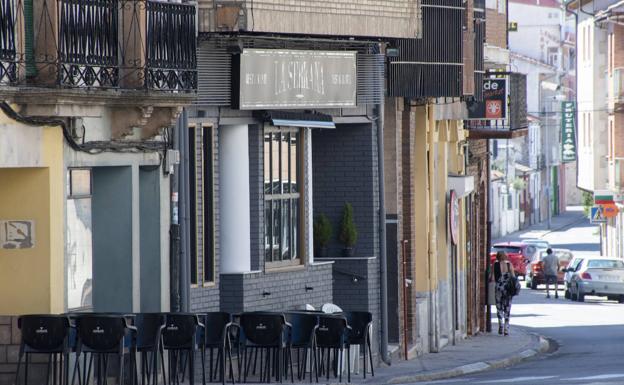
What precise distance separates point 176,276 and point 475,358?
946cm

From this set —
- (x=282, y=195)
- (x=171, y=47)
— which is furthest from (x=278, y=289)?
(x=171, y=47)

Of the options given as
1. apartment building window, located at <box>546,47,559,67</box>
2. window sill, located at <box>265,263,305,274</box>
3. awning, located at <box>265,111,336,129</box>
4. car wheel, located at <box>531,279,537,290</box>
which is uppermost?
apartment building window, located at <box>546,47,559,67</box>

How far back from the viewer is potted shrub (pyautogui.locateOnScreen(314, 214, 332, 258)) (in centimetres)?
2611

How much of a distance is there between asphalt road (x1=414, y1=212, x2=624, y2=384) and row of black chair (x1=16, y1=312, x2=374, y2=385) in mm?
1944

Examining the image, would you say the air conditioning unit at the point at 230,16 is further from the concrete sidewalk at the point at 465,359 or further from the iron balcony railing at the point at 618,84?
the iron balcony railing at the point at 618,84

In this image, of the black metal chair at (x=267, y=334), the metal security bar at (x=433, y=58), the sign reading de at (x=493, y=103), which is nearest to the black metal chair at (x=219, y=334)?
the black metal chair at (x=267, y=334)

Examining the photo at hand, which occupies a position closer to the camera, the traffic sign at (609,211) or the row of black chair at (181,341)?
the row of black chair at (181,341)

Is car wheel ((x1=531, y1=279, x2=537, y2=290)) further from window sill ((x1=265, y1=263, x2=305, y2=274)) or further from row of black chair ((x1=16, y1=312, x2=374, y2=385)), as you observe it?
row of black chair ((x1=16, y1=312, x2=374, y2=385))

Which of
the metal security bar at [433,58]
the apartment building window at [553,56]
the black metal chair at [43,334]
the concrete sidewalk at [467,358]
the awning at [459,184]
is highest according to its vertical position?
the apartment building window at [553,56]

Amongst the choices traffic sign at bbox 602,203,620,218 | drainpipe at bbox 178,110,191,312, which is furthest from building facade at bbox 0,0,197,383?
traffic sign at bbox 602,203,620,218

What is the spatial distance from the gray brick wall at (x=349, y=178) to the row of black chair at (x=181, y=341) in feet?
13.9

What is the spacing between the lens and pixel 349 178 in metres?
26.4

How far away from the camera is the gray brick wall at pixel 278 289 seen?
73.3 ft

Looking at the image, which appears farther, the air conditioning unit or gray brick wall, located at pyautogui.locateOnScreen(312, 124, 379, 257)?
gray brick wall, located at pyautogui.locateOnScreen(312, 124, 379, 257)
